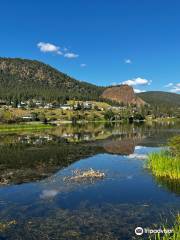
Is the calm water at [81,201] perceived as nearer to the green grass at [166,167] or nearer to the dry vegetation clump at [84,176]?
the dry vegetation clump at [84,176]

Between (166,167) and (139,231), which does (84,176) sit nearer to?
(166,167)

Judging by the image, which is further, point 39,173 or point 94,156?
point 94,156

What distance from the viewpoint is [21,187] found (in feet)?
145

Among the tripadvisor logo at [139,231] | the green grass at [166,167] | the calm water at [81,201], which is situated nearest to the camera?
the tripadvisor logo at [139,231]

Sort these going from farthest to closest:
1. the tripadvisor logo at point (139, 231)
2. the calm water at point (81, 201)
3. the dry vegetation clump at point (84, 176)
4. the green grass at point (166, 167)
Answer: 1. the dry vegetation clump at point (84, 176)
2. the green grass at point (166, 167)
3. the calm water at point (81, 201)
4. the tripadvisor logo at point (139, 231)

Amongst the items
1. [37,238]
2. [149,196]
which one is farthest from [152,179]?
[37,238]

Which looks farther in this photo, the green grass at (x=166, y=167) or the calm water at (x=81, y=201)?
the green grass at (x=166, y=167)

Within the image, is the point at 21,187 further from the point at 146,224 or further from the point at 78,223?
the point at 146,224

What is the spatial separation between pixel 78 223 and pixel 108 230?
10.0ft

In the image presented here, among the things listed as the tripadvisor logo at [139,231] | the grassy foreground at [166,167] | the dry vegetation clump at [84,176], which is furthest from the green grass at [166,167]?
the tripadvisor logo at [139,231]

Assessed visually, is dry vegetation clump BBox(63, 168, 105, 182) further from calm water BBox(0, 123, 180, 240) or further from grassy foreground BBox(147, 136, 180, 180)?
grassy foreground BBox(147, 136, 180, 180)

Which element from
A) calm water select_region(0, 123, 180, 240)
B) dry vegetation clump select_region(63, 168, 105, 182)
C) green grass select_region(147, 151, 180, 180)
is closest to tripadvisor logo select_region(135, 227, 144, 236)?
calm water select_region(0, 123, 180, 240)

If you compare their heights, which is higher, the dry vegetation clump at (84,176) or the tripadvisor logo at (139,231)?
the dry vegetation clump at (84,176)

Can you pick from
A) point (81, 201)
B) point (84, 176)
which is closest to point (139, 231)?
point (81, 201)
